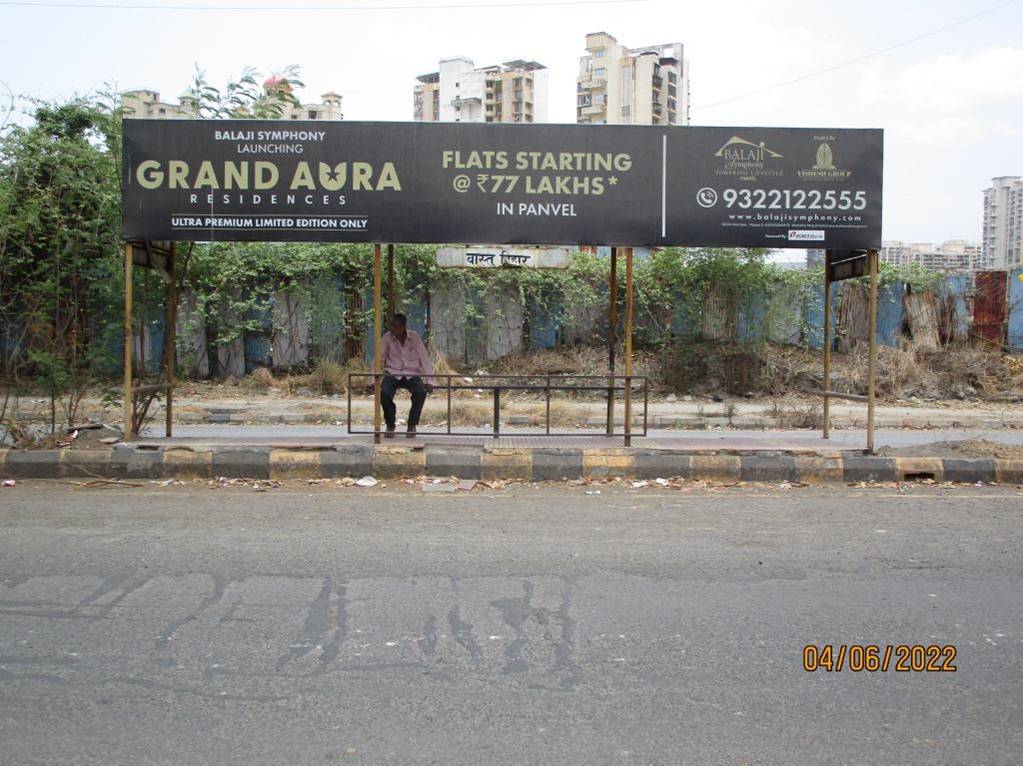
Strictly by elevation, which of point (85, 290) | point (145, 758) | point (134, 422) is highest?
point (85, 290)

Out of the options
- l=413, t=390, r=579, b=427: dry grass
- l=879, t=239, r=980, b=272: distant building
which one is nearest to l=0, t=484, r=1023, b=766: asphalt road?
l=413, t=390, r=579, b=427: dry grass

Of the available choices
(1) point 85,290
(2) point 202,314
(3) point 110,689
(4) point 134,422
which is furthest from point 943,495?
(2) point 202,314

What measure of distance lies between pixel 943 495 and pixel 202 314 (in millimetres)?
15613

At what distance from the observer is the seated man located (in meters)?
10.7

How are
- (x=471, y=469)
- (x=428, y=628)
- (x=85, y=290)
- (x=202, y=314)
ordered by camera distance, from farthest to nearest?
(x=202, y=314) < (x=85, y=290) < (x=471, y=469) < (x=428, y=628)

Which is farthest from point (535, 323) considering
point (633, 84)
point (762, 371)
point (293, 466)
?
point (633, 84)

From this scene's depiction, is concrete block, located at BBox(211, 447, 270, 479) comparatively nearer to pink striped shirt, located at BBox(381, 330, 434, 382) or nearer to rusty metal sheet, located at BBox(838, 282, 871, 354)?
pink striped shirt, located at BBox(381, 330, 434, 382)

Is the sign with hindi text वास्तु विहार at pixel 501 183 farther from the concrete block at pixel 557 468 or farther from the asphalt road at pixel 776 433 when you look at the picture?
the asphalt road at pixel 776 433

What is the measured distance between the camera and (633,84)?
109m

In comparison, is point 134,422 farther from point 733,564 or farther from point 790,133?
point 790,133

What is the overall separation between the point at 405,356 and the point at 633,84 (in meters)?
106

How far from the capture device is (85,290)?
10320 millimetres

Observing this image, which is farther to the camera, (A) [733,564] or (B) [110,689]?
(A) [733,564]
